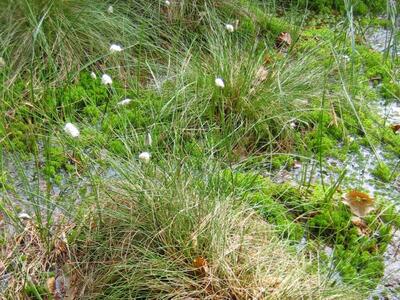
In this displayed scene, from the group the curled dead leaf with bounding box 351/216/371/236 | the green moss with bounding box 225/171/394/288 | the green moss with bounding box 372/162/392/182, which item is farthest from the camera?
the green moss with bounding box 372/162/392/182

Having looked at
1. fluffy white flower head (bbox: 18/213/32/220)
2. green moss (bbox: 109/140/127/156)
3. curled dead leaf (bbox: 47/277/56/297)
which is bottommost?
curled dead leaf (bbox: 47/277/56/297)

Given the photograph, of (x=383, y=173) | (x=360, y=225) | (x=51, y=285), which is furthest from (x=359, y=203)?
(x=51, y=285)

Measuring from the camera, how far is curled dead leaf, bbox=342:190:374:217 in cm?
245

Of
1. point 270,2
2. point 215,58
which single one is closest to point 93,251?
point 215,58

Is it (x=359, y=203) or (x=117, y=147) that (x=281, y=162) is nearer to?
(x=359, y=203)

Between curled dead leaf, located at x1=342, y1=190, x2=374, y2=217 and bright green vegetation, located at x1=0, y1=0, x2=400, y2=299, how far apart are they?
53mm

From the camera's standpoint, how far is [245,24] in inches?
158

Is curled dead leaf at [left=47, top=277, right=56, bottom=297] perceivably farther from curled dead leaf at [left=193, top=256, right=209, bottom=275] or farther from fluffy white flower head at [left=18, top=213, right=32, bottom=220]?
curled dead leaf at [left=193, top=256, right=209, bottom=275]

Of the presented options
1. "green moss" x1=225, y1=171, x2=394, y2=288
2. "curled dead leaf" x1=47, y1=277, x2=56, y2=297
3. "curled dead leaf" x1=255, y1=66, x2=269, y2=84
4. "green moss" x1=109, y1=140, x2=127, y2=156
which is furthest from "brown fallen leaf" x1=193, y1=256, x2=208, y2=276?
"curled dead leaf" x1=255, y1=66, x2=269, y2=84

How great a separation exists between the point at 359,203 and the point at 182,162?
83cm

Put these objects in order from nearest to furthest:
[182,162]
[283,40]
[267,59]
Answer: [182,162], [267,59], [283,40]

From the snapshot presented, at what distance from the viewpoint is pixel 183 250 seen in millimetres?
2012

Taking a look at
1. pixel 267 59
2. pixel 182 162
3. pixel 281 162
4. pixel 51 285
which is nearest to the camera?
pixel 51 285

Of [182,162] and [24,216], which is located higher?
[182,162]
